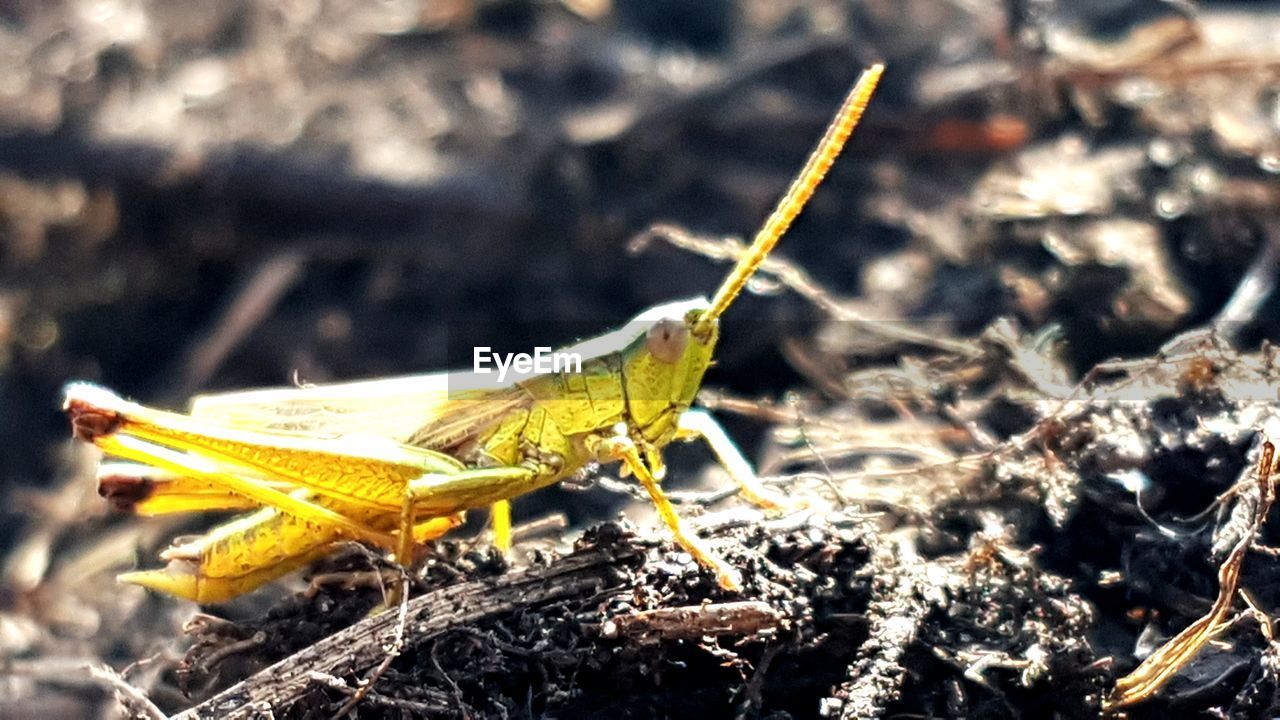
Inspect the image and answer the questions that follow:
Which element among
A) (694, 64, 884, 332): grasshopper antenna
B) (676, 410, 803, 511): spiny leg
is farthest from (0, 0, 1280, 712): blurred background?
(694, 64, 884, 332): grasshopper antenna

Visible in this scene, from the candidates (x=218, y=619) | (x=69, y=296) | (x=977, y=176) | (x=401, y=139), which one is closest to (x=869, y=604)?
(x=218, y=619)

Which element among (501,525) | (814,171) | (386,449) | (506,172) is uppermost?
(506,172)

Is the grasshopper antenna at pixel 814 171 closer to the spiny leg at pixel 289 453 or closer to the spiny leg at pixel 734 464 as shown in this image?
the spiny leg at pixel 734 464

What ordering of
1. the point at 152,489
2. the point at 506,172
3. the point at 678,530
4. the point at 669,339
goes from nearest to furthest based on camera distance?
the point at 678,530, the point at 669,339, the point at 152,489, the point at 506,172

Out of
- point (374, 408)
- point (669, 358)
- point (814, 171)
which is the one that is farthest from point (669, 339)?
point (374, 408)

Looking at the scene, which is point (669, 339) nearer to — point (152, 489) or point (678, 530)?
point (678, 530)

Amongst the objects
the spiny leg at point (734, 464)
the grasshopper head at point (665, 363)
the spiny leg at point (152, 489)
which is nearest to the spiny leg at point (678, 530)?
the grasshopper head at point (665, 363)
